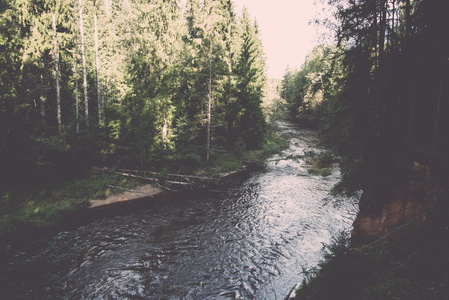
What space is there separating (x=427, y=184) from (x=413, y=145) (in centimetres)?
153

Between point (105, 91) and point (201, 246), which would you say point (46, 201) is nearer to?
point (201, 246)

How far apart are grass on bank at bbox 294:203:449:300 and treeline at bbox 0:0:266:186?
1562cm

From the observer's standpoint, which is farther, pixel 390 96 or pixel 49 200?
pixel 49 200

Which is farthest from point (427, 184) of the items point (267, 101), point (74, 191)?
point (267, 101)

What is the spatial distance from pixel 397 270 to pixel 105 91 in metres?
27.2

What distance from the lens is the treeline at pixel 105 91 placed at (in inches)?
605

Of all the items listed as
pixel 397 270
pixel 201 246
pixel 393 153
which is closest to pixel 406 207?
pixel 393 153

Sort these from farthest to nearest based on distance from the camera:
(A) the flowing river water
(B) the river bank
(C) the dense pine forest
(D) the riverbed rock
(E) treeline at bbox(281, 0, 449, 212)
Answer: (A) the flowing river water → (E) treeline at bbox(281, 0, 449, 212) → (D) the riverbed rock → (C) the dense pine forest → (B) the river bank

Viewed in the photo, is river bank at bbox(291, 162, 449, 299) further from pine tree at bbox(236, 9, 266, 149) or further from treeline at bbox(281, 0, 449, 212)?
pine tree at bbox(236, 9, 266, 149)

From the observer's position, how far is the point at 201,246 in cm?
1123

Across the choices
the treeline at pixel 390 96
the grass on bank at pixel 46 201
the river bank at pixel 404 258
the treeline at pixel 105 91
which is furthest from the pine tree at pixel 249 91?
the river bank at pixel 404 258

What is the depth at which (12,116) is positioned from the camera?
14.0m

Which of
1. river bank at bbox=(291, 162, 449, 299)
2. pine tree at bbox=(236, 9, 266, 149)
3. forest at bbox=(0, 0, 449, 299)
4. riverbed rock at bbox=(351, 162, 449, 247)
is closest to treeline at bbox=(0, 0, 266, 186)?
forest at bbox=(0, 0, 449, 299)

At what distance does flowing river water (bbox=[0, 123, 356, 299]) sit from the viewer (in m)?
8.65
